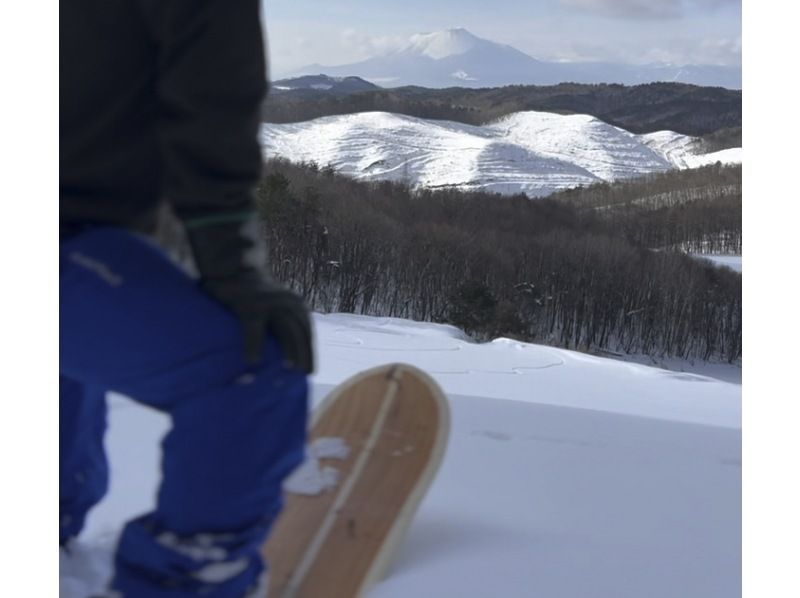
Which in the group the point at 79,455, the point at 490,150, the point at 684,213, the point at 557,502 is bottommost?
the point at 557,502

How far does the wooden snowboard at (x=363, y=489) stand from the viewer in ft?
2.80

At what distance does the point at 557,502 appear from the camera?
1.14 meters

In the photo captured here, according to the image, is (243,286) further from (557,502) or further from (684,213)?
(684,213)

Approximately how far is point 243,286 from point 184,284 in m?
0.04

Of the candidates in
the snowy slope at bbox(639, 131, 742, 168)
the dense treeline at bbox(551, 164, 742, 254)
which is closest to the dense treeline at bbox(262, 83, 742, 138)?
the dense treeline at bbox(551, 164, 742, 254)

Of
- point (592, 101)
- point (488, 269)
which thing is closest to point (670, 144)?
point (592, 101)

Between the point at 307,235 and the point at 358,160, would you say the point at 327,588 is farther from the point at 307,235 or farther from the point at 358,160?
the point at 358,160

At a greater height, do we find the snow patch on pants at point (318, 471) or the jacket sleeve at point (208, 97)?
the jacket sleeve at point (208, 97)

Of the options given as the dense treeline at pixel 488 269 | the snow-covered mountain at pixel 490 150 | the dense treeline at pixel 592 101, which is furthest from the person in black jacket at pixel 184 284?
the snow-covered mountain at pixel 490 150

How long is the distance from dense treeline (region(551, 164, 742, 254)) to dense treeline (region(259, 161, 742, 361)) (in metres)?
0.27

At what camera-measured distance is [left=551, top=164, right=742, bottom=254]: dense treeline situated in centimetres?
798

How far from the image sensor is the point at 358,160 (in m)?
21.5

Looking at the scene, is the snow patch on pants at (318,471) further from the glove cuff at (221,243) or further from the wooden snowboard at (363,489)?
the glove cuff at (221,243)

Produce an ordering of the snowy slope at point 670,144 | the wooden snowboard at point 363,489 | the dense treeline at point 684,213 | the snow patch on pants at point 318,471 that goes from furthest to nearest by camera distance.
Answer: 1. the snowy slope at point 670,144
2. the dense treeline at point 684,213
3. the snow patch on pants at point 318,471
4. the wooden snowboard at point 363,489
